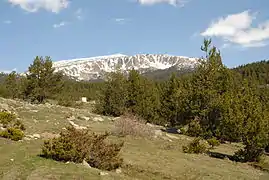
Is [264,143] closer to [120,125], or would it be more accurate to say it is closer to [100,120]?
[120,125]

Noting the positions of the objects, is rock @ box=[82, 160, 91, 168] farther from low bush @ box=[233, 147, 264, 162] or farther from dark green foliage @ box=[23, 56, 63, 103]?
dark green foliage @ box=[23, 56, 63, 103]

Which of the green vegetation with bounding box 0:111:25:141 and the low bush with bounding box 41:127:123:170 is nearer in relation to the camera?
the low bush with bounding box 41:127:123:170

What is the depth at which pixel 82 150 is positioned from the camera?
1897 cm

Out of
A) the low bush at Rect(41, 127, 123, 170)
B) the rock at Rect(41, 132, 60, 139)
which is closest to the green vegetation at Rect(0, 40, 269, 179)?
the low bush at Rect(41, 127, 123, 170)

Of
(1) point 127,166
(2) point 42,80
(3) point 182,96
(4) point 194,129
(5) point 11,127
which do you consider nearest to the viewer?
(1) point 127,166

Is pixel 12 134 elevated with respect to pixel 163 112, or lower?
elevated

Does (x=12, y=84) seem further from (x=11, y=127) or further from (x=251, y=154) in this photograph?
(x=251, y=154)

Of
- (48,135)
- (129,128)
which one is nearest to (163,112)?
(129,128)

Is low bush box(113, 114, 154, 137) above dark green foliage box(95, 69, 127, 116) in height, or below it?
below

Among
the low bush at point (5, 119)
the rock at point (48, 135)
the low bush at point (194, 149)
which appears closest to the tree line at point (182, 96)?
the low bush at point (194, 149)

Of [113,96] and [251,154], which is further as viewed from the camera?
[113,96]

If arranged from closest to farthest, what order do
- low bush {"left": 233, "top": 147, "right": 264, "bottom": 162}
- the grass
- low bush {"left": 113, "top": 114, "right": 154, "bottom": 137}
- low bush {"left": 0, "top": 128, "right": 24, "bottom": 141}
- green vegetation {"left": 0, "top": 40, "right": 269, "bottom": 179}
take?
the grass, green vegetation {"left": 0, "top": 40, "right": 269, "bottom": 179}, low bush {"left": 0, "top": 128, "right": 24, "bottom": 141}, low bush {"left": 233, "top": 147, "right": 264, "bottom": 162}, low bush {"left": 113, "top": 114, "right": 154, "bottom": 137}

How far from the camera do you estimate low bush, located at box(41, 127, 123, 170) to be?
18.4m

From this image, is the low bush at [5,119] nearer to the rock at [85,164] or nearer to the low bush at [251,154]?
the rock at [85,164]
